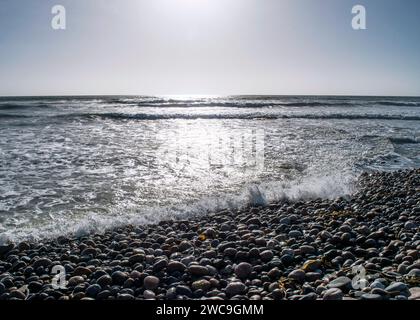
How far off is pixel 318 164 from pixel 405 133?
11.9 metres

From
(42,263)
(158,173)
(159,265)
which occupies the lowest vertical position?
(42,263)

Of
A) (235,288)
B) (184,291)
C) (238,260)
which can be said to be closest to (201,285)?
(184,291)

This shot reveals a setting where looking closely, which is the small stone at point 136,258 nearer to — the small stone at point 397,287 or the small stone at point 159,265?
the small stone at point 159,265

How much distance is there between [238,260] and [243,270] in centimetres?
40

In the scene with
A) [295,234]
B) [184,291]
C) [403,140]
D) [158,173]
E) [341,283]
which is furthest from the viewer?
[403,140]

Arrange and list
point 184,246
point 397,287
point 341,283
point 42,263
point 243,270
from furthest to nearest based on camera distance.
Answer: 1. point 184,246
2. point 42,263
3. point 243,270
4. point 341,283
5. point 397,287

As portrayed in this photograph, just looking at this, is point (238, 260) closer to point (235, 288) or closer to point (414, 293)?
point (235, 288)

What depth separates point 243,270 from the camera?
450 cm

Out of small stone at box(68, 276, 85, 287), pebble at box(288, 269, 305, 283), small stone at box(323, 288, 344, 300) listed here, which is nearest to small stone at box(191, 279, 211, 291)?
pebble at box(288, 269, 305, 283)

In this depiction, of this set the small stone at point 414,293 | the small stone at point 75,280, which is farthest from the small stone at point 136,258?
the small stone at point 414,293

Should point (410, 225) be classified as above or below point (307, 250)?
above

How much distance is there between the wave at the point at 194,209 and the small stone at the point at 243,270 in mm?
2758

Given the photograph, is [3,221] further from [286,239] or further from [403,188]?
[403,188]

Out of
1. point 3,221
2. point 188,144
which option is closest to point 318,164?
point 188,144
